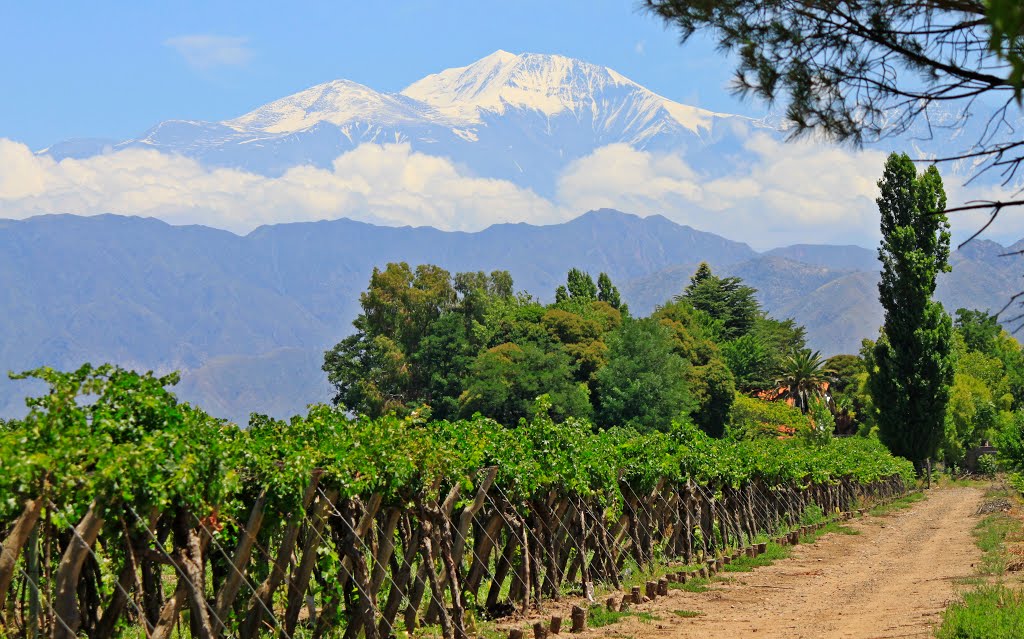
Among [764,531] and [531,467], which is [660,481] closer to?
[531,467]

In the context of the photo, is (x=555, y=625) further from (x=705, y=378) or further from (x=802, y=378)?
(x=802, y=378)

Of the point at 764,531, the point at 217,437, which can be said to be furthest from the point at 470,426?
the point at 764,531

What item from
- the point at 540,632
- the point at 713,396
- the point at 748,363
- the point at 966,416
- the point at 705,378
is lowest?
the point at 540,632

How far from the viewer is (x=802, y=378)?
281ft

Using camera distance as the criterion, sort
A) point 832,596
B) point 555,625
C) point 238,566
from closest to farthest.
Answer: point 238,566 → point 555,625 → point 832,596

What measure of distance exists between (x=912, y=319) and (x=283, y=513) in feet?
145

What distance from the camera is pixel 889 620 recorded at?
13859 millimetres

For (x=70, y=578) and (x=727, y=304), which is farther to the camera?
(x=727, y=304)

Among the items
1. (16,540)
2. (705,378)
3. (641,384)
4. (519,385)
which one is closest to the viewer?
(16,540)

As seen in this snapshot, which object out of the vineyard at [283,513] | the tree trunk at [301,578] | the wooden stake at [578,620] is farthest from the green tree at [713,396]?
the tree trunk at [301,578]

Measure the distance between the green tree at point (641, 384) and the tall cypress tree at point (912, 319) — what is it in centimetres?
1350

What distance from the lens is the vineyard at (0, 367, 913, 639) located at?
27.9ft

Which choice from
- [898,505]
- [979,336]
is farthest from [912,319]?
[979,336]

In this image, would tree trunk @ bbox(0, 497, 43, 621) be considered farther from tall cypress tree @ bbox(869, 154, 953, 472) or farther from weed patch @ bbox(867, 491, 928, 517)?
tall cypress tree @ bbox(869, 154, 953, 472)
